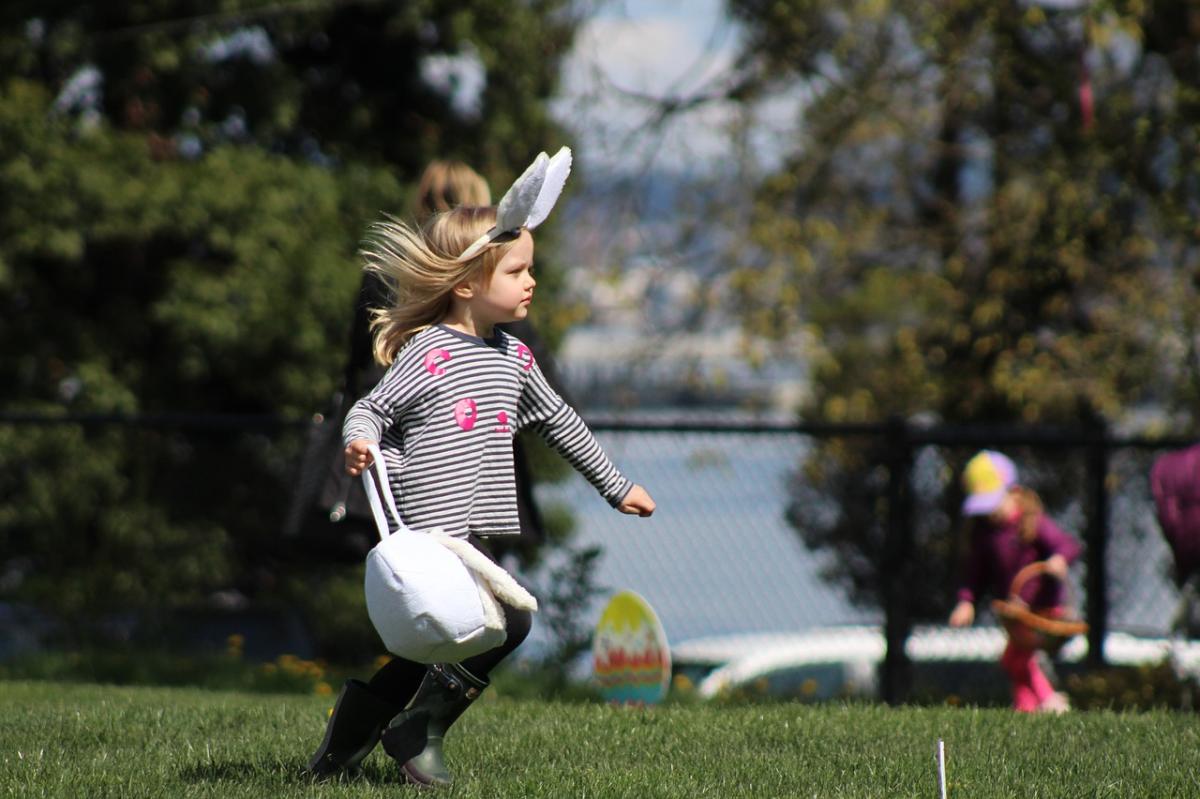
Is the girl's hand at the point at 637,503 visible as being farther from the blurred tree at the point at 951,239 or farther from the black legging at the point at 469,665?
the blurred tree at the point at 951,239

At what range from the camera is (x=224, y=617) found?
31.3 feet

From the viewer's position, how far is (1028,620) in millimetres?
7617

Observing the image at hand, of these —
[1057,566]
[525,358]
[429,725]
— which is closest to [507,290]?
[525,358]

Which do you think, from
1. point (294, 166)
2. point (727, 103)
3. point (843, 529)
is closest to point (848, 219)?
point (727, 103)

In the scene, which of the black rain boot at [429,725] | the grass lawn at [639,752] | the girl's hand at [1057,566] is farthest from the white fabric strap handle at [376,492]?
the girl's hand at [1057,566]

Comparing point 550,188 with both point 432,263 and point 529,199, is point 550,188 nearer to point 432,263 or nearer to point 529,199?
point 529,199

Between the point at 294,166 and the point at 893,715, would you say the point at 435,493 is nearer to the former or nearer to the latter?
the point at 893,715

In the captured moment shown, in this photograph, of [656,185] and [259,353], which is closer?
[259,353]

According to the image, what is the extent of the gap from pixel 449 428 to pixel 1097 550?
197 inches

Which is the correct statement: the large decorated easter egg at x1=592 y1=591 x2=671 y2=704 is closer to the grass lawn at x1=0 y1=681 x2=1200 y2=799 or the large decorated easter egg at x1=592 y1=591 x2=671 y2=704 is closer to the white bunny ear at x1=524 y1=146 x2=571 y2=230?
the grass lawn at x1=0 y1=681 x2=1200 y2=799

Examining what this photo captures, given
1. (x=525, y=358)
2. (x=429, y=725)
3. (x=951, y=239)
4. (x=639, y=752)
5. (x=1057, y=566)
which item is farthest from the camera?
(x=951, y=239)

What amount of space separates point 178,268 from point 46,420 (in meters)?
1.59

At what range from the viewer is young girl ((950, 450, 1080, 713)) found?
7734 mm

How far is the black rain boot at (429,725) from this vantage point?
12.8ft
